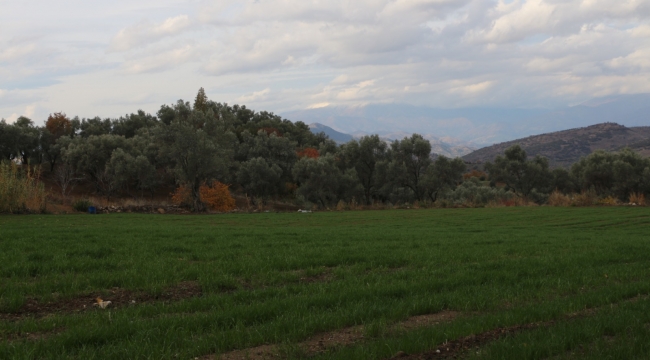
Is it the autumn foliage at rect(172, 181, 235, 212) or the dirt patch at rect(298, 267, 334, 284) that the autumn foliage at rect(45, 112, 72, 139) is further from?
the dirt patch at rect(298, 267, 334, 284)

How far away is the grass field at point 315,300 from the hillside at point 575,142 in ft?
455

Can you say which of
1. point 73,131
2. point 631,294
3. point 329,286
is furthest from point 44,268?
point 73,131

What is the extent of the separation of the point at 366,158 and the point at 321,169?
7573mm

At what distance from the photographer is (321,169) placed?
58.4 meters

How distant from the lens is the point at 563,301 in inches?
302

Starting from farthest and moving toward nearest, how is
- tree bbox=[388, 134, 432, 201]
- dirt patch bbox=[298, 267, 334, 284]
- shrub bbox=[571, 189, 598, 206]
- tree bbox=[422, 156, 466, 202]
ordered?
tree bbox=[388, 134, 432, 201] → tree bbox=[422, 156, 466, 202] → shrub bbox=[571, 189, 598, 206] → dirt patch bbox=[298, 267, 334, 284]

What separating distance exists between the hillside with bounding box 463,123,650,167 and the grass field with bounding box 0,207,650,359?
13861cm

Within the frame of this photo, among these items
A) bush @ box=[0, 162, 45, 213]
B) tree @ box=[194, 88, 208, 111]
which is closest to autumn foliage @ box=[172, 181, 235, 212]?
bush @ box=[0, 162, 45, 213]

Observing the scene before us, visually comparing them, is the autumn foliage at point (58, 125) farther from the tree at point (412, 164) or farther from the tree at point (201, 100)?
the tree at point (412, 164)

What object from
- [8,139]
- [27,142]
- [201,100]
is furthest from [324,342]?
[201,100]

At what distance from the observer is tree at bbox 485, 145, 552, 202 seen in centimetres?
6869

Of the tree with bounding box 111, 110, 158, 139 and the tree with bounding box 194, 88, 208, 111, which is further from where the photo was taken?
the tree with bounding box 194, 88, 208, 111

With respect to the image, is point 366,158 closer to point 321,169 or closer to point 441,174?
point 321,169

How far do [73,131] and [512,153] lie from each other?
229 feet
